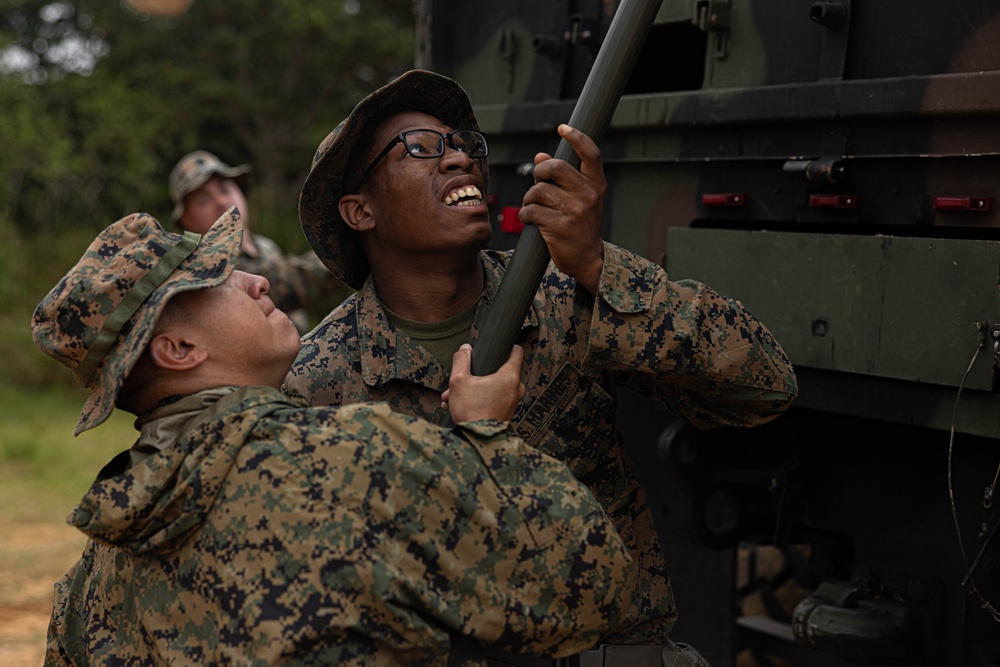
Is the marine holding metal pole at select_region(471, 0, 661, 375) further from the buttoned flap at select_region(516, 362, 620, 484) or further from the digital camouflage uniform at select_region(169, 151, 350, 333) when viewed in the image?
the digital camouflage uniform at select_region(169, 151, 350, 333)

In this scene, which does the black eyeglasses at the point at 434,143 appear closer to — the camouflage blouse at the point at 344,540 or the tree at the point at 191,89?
the camouflage blouse at the point at 344,540

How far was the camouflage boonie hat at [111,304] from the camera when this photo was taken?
7.00 ft

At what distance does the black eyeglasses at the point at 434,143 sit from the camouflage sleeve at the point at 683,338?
0.53 metres

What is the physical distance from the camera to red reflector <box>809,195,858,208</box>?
9.92 feet

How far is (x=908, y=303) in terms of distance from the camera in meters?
2.85

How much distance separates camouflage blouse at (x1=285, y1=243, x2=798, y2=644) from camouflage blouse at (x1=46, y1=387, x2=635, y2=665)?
0.56 m

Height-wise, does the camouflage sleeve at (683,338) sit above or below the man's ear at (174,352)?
above

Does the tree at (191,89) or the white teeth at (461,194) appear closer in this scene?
the white teeth at (461,194)

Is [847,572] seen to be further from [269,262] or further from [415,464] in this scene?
[269,262]

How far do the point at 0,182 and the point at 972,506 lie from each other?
13442 mm

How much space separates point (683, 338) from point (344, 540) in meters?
0.86

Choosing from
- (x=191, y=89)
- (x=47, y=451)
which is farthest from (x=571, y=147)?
(x=191, y=89)

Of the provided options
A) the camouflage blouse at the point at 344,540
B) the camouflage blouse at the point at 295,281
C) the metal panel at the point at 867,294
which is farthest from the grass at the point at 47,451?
the camouflage blouse at the point at 344,540

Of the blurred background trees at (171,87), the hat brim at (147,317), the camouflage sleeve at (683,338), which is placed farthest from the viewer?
the blurred background trees at (171,87)
